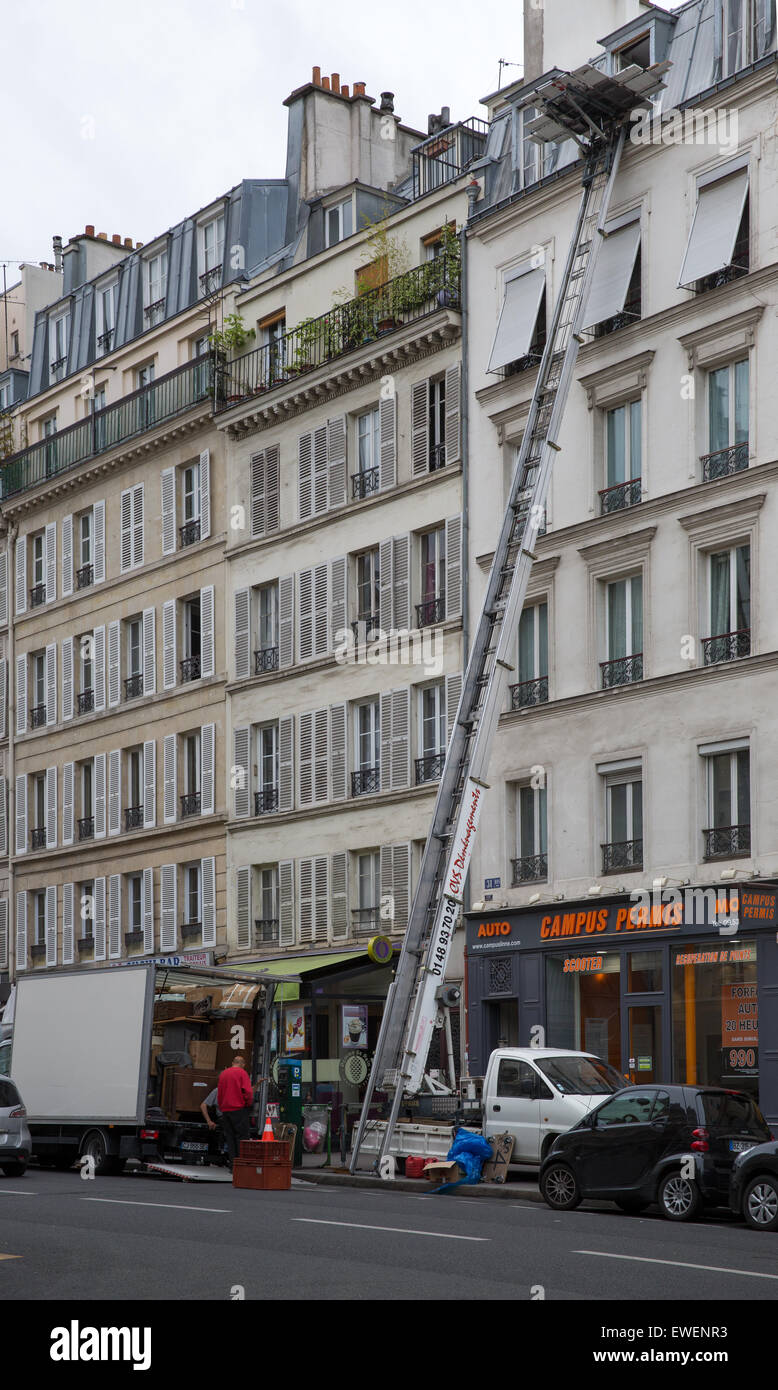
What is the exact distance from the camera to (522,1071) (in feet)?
80.5

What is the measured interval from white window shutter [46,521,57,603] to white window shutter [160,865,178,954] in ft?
29.4

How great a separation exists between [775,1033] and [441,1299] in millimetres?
15347

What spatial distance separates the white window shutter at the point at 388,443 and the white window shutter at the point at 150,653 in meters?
8.07

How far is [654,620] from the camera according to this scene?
93.8 feet

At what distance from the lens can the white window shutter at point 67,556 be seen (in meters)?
44.7

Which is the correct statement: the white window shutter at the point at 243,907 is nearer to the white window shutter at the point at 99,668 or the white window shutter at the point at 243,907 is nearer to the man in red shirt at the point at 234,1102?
the white window shutter at the point at 99,668

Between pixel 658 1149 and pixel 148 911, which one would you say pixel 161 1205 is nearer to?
pixel 658 1149

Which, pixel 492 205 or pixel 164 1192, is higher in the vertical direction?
pixel 492 205

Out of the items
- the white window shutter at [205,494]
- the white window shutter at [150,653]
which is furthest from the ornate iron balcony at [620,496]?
the white window shutter at [150,653]

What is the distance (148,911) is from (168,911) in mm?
855

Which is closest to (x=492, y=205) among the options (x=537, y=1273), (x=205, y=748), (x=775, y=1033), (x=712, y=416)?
(x=712, y=416)

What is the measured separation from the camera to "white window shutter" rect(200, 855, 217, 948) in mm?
37906
